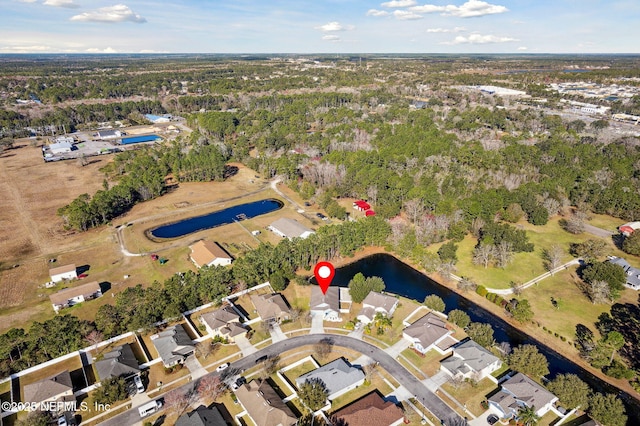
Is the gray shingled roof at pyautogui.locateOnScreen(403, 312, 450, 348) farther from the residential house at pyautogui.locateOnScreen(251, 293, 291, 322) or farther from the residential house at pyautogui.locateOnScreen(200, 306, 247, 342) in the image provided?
the residential house at pyautogui.locateOnScreen(200, 306, 247, 342)

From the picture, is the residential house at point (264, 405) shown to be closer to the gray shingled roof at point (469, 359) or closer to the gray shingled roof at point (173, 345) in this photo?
the gray shingled roof at point (173, 345)

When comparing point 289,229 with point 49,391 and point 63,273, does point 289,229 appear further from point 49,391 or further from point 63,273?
point 49,391

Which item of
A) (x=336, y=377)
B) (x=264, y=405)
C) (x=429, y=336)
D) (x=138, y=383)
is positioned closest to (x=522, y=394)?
(x=429, y=336)

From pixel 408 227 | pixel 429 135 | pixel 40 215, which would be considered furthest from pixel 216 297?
pixel 429 135

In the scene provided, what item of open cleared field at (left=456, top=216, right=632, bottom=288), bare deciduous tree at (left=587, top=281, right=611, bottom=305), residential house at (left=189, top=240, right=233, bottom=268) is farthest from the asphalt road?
bare deciduous tree at (left=587, top=281, right=611, bottom=305)

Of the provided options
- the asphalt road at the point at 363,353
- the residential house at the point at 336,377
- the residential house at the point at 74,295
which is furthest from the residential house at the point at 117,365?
the residential house at the point at 336,377

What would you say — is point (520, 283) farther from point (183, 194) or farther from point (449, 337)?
point (183, 194)
